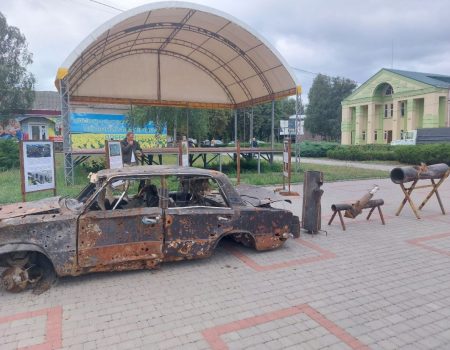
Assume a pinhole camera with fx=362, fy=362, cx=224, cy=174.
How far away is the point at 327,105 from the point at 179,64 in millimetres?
53468

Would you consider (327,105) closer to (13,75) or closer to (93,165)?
(13,75)

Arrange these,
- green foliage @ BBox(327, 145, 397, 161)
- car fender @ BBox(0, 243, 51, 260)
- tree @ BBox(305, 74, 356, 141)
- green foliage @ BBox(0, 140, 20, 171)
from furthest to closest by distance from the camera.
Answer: tree @ BBox(305, 74, 356, 141) < green foliage @ BBox(327, 145, 397, 161) < green foliage @ BBox(0, 140, 20, 171) < car fender @ BBox(0, 243, 51, 260)

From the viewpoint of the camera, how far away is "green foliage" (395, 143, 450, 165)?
22.3 meters

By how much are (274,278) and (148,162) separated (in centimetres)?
1229

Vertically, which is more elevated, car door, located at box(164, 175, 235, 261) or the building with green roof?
the building with green roof

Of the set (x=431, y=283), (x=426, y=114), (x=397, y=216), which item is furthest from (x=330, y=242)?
(x=426, y=114)

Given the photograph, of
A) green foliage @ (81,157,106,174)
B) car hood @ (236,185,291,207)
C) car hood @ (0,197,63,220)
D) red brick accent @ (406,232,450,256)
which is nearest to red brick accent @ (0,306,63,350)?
car hood @ (0,197,63,220)

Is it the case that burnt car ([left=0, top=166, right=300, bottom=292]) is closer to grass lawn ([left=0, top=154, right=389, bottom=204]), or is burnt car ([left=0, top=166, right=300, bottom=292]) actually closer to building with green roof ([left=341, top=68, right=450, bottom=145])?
grass lawn ([left=0, top=154, right=389, bottom=204])

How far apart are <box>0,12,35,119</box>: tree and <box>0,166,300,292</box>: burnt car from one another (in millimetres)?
31329

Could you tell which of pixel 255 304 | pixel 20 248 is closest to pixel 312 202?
pixel 255 304

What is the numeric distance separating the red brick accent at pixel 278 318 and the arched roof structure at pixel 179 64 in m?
10.4

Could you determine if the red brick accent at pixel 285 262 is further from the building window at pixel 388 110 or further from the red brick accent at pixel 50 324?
the building window at pixel 388 110

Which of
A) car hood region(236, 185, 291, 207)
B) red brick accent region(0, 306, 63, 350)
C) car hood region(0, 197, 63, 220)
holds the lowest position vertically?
red brick accent region(0, 306, 63, 350)

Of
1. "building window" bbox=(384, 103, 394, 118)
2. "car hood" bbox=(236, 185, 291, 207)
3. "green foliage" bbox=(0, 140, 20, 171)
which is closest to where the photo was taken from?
"car hood" bbox=(236, 185, 291, 207)
